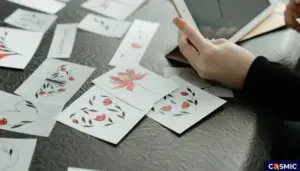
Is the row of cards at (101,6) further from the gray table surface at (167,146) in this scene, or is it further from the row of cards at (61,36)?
the gray table surface at (167,146)

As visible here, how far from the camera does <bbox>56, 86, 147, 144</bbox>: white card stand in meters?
0.71

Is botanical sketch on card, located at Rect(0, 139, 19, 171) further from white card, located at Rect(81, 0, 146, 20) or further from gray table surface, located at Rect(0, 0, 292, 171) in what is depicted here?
white card, located at Rect(81, 0, 146, 20)

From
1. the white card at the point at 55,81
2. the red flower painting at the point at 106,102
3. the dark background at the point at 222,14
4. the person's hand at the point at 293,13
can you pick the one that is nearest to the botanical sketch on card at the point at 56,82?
the white card at the point at 55,81

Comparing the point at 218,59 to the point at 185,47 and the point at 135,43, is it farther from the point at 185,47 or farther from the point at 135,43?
the point at 135,43

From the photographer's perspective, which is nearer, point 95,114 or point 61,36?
point 95,114

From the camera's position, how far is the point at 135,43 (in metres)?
0.96

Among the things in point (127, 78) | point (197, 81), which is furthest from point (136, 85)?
point (197, 81)

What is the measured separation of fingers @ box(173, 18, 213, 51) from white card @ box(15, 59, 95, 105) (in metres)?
0.24

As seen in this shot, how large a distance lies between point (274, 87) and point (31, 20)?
0.69 m

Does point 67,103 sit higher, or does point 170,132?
point 67,103

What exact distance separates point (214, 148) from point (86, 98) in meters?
0.30

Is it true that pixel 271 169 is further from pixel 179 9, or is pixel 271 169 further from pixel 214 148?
pixel 179 9

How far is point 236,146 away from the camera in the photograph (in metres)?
0.69

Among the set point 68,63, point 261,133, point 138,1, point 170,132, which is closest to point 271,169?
point 261,133
